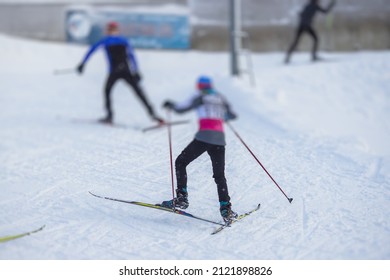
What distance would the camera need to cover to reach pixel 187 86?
11172 mm

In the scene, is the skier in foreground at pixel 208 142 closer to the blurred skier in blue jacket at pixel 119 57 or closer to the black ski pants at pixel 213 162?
the black ski pants at pixel 213 162

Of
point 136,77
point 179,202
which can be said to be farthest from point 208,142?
point 136,77

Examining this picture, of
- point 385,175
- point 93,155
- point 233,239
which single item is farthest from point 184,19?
point 233,239

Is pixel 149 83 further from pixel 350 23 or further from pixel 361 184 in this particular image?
pixel 361 184

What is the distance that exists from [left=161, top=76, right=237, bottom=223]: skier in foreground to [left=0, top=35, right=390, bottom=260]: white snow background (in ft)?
0.73

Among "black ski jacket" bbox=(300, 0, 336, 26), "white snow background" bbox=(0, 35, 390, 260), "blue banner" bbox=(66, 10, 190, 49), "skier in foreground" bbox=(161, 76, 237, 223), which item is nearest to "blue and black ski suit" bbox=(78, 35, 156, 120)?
"white snow background" bbox=(0, 35, 390, 260)

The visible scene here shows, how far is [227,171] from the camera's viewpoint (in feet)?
18.8

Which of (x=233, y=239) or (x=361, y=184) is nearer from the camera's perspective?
(x=233, y=239)

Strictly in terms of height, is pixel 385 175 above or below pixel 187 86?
below

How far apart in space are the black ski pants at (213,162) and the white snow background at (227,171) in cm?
35

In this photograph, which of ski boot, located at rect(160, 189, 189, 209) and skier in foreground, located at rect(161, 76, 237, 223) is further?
ski boot, located at rect(160, 189, 189, 209)

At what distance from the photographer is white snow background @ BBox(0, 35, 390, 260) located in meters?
3.97

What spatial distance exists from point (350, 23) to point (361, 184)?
403 inches

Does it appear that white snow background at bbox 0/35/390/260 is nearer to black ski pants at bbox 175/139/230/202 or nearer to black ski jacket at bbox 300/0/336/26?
black ski pants at bbox 175/139/230/202
